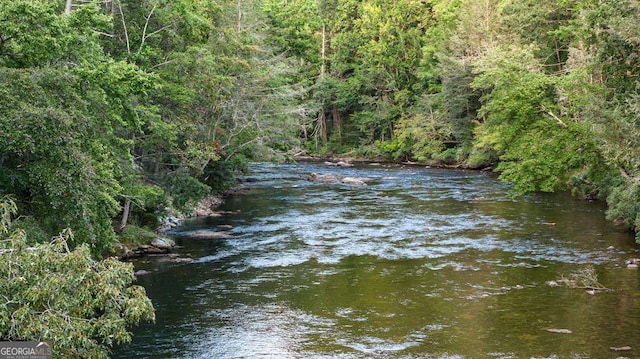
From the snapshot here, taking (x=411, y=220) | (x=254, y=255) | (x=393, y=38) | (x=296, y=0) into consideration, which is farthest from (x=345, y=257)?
(x=296, y=0)

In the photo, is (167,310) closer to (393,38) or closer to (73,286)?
(73,286)

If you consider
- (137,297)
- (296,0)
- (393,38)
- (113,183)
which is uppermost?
(296,0)

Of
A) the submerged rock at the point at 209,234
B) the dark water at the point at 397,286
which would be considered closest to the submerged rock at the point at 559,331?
the dark water at the point at 397,286

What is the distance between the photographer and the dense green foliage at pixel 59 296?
927 cm

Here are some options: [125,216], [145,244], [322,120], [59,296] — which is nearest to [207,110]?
[125,216]

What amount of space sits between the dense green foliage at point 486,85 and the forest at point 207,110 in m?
0.13

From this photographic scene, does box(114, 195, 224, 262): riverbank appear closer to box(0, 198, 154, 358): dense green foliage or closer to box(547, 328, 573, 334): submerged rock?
box(0, 198, 154, 358): dense green foliage

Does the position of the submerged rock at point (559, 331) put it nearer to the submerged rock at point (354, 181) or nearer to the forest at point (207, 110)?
the forest at point (207, 110)

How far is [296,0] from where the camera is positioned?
76438 mm

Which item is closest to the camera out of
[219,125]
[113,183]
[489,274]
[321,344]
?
[321,344]

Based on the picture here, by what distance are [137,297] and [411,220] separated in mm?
22221
